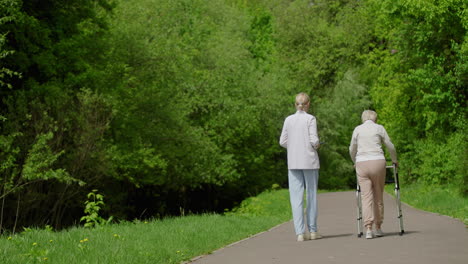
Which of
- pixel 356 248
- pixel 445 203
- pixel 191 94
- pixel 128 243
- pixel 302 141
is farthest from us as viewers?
pixel 191 94

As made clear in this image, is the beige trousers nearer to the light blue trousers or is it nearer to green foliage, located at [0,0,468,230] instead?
the light blue trousers

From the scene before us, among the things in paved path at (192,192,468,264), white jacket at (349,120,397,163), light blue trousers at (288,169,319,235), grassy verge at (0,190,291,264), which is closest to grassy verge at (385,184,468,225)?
paved path at (192,192,468,264)

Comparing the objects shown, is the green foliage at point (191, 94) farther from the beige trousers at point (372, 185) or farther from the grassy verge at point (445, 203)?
the beige trousers at point (372, 185)

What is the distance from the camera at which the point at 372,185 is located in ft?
37.1

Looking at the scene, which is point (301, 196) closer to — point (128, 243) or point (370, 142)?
point (370, 142)

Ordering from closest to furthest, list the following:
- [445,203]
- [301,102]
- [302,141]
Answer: [302,141]
[301,102]
[445,203]

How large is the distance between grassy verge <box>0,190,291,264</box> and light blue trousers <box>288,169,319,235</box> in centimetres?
117

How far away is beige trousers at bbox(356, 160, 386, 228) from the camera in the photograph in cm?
1117

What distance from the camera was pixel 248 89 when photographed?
48.4 metres

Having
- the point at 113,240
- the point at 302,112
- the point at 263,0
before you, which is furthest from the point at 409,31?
Answer: the point at 263,0

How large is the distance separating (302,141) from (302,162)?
12.9 inches

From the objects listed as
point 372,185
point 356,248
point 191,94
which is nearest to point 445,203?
point 372,185

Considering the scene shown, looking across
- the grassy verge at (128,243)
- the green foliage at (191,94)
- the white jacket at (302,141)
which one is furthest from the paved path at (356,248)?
the green foliage at (191,94)

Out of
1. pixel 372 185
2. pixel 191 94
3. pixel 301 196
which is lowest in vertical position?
pixel 301 196
